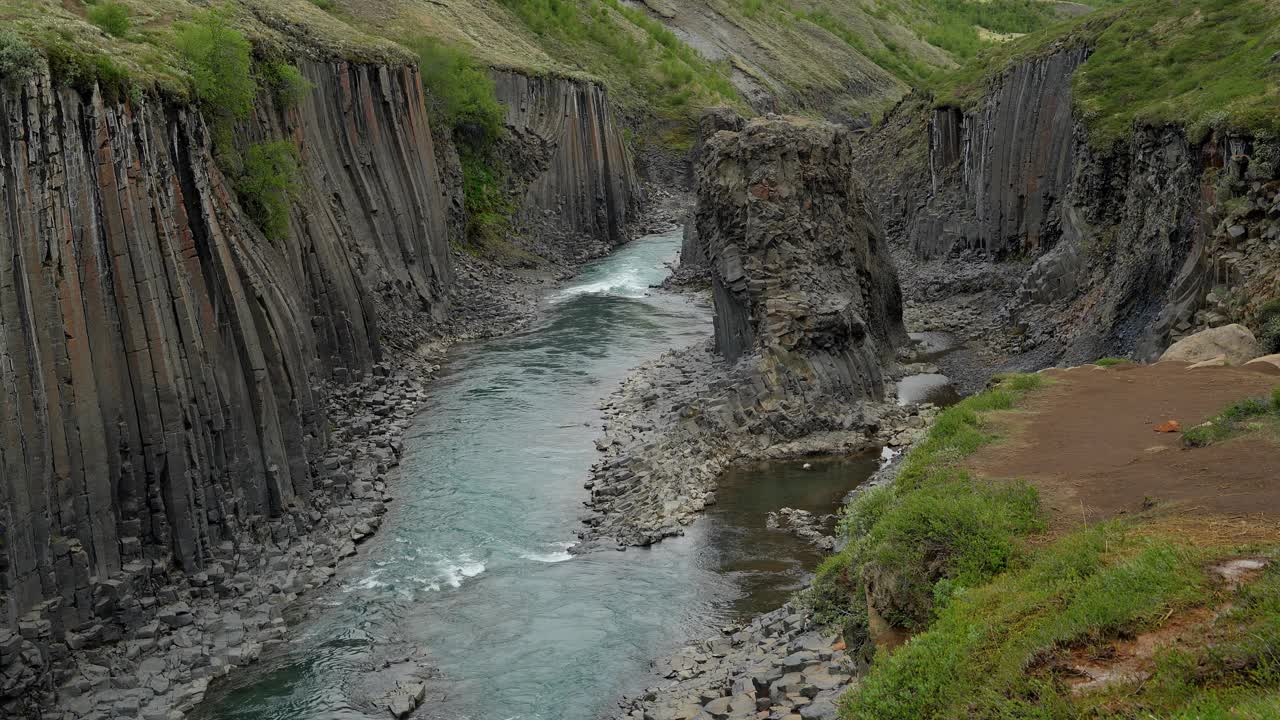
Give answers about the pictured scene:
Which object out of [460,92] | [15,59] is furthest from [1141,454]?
[460,92]

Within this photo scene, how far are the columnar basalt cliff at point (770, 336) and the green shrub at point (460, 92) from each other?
25.2m

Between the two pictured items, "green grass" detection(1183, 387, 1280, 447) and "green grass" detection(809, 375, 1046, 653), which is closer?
"green grass" detection(809, 375, 1046, 653)

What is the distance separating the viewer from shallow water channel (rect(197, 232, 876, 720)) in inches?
794

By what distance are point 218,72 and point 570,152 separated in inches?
1645

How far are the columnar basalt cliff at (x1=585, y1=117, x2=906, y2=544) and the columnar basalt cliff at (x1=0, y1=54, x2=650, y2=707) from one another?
869 cm

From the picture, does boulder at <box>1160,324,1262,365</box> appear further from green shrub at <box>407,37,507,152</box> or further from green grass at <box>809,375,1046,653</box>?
green shrub at <box>407,37,507,152</box>

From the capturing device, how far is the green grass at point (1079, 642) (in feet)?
31.2

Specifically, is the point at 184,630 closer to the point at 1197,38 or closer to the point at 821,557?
the point at 821,557

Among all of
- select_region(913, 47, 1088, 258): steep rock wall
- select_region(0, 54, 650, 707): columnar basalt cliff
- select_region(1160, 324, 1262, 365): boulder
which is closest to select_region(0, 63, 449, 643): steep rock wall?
A: select_region(0, 54, 650, 707): columnar basalt cliff

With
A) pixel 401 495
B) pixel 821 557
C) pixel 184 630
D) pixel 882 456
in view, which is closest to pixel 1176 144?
pixel 882 456

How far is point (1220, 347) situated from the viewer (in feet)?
82.9

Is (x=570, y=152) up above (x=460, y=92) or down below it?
below

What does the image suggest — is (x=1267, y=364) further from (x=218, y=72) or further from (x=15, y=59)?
(x=218, y=72)

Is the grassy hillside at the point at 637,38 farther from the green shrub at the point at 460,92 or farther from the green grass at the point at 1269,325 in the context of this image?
the green grass at the point at 1269,325
